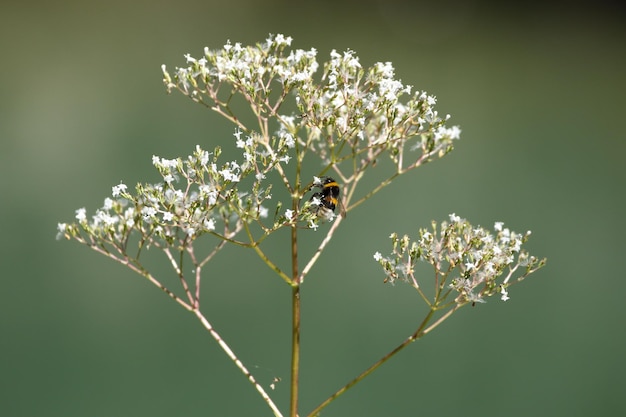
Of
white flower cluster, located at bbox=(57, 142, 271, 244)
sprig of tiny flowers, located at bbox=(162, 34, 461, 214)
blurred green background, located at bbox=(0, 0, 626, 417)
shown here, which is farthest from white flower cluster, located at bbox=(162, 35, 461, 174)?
blurred green background, located at bbox=(0, 0, 626, 417)

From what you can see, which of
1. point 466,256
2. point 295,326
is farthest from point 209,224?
point 466,256

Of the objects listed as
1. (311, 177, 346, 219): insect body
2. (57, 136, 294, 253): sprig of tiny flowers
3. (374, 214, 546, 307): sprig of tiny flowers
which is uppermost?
(57, 136, 294, 253): sprig of tiny flowers

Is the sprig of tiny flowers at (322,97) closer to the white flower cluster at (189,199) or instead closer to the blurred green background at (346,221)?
the white flower cluster at (189,199)

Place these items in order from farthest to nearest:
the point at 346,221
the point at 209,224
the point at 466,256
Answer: the point at 346,221, the point at 466,256, the point at 209,224

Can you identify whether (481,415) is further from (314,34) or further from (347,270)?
(314,34)

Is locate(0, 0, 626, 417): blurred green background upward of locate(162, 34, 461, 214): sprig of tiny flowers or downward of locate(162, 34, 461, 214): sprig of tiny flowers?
upward

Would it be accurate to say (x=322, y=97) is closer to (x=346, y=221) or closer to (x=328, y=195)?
(x=328, y=195)

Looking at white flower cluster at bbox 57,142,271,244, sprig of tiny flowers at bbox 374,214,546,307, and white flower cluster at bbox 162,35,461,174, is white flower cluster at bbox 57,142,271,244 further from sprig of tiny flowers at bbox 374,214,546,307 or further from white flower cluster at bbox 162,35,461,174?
sprig of tiny flowers at bbox 374,214,546,307

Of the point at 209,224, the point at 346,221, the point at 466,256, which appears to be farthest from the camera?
the point at 346,221
